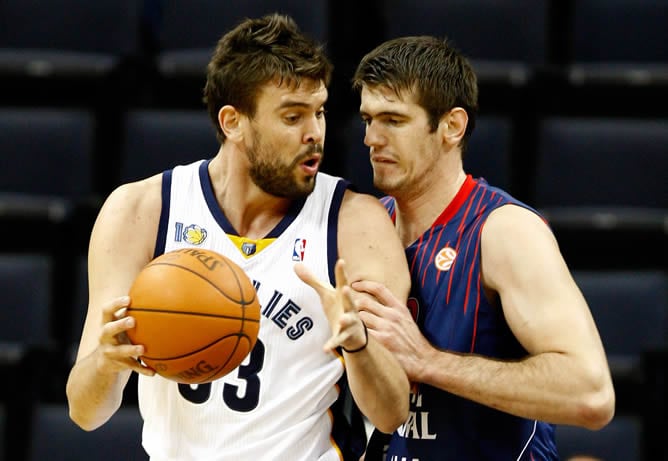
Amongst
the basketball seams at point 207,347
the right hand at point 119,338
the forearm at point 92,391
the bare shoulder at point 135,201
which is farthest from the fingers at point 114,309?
the bare shoulder at point 135,201

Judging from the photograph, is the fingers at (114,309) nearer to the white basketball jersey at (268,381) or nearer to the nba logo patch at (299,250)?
the white basketball jersey at (268,381)

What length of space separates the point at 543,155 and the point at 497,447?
2.93 metres

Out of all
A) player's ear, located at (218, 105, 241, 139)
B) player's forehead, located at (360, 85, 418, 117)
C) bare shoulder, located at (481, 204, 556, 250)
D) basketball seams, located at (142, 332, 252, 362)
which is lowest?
basketball seams, located at (142, 332, 252, 362)

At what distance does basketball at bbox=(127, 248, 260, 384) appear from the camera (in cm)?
298

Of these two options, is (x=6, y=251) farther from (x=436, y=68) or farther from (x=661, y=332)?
(x=661, y=332)

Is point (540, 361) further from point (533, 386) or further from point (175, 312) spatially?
point (175, 312)

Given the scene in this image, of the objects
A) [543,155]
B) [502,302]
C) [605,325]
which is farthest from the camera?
[543,155]

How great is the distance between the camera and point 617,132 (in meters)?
6.23

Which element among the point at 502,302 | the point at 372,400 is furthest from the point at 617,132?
the point at 372,400

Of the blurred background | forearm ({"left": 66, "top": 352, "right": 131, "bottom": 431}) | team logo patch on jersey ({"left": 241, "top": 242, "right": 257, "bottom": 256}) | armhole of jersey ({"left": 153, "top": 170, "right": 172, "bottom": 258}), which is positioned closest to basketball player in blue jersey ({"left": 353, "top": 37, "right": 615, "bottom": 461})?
team logo patch on jersey ({"left": 241, "top": 242, "right": 257, "bottom": 256})

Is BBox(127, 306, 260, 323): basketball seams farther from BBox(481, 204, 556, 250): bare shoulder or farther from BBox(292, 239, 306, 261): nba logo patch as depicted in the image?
BBox(481, 204, 556, 250): bare shoulder

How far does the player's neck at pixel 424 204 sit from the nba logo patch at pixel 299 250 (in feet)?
1.32

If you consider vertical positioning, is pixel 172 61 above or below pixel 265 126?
above

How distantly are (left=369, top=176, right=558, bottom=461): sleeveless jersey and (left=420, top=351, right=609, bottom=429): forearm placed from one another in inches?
6.9
